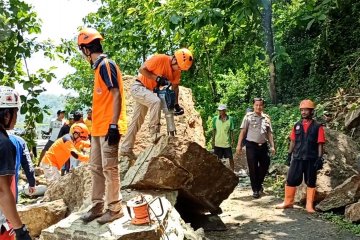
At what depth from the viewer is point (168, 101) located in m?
6.87

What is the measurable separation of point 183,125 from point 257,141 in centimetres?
158

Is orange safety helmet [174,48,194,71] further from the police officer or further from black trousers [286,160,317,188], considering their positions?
black trousers [286,160,317,188]

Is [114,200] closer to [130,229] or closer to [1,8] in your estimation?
[130,229]

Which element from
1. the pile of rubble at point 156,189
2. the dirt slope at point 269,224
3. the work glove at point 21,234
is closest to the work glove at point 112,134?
the pile of rubble at point 156,189

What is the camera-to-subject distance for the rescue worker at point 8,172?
3.48m

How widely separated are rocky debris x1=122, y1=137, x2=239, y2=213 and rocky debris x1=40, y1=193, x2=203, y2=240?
2.91ft

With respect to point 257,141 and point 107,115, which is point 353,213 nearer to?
point 257,141

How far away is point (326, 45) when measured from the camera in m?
14.8

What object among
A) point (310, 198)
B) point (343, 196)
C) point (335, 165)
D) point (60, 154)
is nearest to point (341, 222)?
point (343, 196)

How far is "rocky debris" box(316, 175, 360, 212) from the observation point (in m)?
7.58

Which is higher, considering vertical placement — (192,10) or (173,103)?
(192,10)

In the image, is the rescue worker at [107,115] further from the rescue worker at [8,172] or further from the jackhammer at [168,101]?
the jackhammer at [168,101]

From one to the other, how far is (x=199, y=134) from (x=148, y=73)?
244 centimetres

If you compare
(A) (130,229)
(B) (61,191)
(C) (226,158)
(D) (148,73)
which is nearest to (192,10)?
(D) (148,73)
